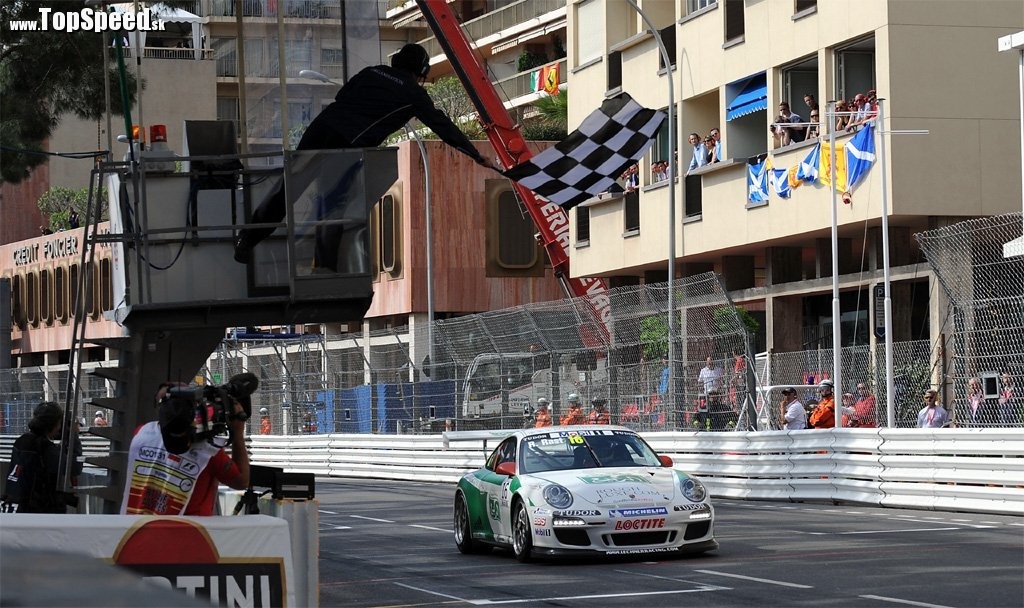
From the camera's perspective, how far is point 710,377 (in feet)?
83.0

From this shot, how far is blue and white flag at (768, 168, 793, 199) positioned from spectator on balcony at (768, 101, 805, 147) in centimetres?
59

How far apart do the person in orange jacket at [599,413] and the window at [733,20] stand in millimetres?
11673

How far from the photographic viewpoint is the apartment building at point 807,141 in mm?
31156

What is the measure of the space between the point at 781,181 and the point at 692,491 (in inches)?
801

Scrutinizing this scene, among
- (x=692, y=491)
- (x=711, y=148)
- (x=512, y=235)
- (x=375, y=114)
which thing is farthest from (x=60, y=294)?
(x=375, y=114)

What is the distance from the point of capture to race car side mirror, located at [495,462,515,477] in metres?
15.5

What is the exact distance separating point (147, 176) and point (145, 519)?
257 inches

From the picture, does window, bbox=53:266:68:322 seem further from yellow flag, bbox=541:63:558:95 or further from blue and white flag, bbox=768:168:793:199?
blue and white flag, bbox=768:168:793:199

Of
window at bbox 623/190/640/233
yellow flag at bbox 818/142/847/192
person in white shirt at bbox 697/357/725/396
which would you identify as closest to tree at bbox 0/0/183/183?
person in white shirt at bbox 697/357/725/396

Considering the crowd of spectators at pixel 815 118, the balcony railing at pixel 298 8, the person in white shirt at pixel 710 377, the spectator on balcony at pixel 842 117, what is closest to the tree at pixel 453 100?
the crowd of spectators at pixel 815 118

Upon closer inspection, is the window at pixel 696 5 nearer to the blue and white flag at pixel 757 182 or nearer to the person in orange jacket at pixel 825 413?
the blue and white flag at pixel 757 182

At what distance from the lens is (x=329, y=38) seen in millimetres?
13375

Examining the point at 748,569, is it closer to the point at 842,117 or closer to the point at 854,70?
the point at 842,117

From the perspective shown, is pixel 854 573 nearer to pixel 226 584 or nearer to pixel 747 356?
pixel 226 584
